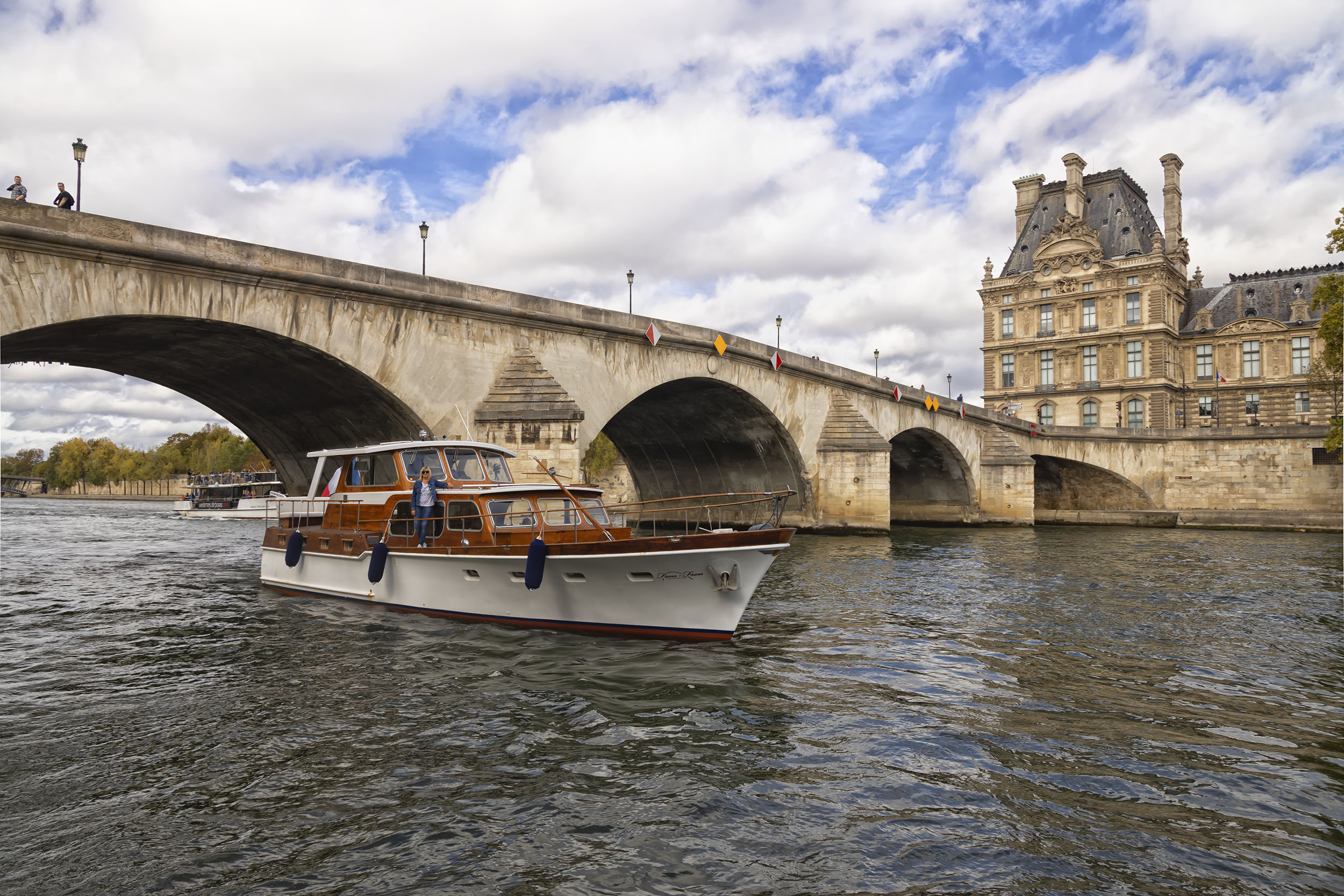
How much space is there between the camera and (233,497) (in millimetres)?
61469

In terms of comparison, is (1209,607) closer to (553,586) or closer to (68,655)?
(553,586)

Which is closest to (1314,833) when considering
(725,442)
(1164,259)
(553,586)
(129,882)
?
(129,882)

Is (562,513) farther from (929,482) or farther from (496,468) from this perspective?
(929,482)

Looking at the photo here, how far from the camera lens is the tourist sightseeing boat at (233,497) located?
171 ft

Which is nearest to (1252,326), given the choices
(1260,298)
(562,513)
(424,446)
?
(1260,298)

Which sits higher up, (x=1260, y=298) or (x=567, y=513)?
(x=1260, y=298)

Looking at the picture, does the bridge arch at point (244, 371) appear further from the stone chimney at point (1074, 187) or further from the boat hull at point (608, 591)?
the stone chimney at point (1074, 187)

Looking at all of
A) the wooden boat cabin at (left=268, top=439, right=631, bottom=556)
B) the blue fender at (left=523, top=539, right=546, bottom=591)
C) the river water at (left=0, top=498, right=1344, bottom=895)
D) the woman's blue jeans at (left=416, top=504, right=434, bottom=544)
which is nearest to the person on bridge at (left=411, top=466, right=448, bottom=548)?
the woman's blue jeans at (left=416, top=504, right=434, bottom=544)

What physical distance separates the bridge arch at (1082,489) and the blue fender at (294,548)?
120 ft

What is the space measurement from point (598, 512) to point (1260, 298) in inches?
2588

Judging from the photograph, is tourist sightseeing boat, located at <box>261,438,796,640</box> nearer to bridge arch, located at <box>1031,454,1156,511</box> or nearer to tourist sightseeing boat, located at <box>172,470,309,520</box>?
bridge arch, located at <box>1031,454,1156,511</box>

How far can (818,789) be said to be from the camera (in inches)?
243

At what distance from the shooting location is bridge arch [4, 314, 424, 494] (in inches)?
626

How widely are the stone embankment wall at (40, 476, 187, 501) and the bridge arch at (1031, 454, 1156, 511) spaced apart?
3590 inches
